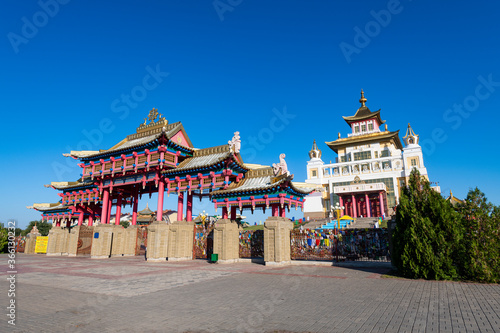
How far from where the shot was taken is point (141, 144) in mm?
24750

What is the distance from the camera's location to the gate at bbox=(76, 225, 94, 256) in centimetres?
2794

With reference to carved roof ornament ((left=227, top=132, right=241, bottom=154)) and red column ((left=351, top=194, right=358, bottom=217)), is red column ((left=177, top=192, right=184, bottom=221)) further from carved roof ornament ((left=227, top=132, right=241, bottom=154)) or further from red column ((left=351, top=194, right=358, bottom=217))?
red column ((left=351, top=194, right=358, bottom=217))

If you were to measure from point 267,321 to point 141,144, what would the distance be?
21.7m

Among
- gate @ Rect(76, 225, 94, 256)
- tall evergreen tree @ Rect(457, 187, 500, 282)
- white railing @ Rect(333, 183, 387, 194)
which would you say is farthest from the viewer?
white railing @ Rect(333, 183, 387, 194)

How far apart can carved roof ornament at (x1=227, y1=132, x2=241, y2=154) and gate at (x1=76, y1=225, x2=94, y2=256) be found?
17112 mm

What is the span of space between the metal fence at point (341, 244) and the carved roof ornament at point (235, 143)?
24.5 feet

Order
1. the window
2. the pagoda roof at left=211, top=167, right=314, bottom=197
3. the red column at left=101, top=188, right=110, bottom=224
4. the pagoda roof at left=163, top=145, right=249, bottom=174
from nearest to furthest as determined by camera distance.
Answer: the pagoda roof at left=211, top=167, right=314, bottom=197 → the pagoda roof at left=163, top=145, right=249, bottom=174 → the red column at left=101, top=188, right=110, bottom=224 → the window

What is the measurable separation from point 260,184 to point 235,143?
425 cm

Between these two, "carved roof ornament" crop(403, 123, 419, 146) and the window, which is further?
the window

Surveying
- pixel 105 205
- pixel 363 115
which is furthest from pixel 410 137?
pixel 105 205

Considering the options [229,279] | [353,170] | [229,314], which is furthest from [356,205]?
[229,314]

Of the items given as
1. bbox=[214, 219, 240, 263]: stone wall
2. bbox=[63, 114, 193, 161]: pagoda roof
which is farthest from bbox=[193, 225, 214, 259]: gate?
bbox=[63, 114, 193, 161]: pagoda roof

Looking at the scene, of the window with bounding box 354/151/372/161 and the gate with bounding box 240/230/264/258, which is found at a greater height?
the window with bounding box 354/151/372/161

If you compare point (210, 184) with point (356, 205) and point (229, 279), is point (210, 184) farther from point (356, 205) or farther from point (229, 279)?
point (356, 205)
